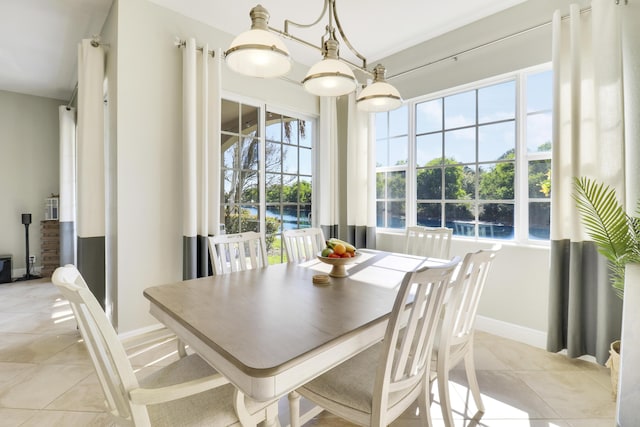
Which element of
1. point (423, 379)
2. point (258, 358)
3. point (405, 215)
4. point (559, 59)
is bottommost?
point (423, 379)

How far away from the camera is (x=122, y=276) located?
246 centimetres

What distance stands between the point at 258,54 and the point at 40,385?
7.73 feet

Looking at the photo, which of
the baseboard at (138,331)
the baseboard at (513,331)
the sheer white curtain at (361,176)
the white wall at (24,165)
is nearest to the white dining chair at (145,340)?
the baseboard at (138,331)

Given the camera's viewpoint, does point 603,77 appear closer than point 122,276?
Yes

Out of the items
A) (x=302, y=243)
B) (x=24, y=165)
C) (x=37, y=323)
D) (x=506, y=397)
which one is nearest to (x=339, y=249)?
(x=302, y=243)

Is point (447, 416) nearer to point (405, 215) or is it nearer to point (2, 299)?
point (405, 215)

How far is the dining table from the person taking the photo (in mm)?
883

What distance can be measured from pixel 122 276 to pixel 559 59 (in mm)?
3645

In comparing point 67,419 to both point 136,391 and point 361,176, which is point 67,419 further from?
point 361,176

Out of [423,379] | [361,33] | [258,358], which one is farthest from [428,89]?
[258,358]

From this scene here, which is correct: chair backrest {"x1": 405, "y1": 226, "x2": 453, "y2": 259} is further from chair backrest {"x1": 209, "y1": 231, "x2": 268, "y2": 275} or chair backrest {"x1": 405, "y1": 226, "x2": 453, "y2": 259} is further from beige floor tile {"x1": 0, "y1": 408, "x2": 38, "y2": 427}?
beige floor tile {"x1": 0, "y1": 408, "x2": 38, "y2": 427}

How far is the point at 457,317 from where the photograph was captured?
4.82 ft

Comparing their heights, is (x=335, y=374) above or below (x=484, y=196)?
below

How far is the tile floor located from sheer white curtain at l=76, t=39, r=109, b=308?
58 cm
